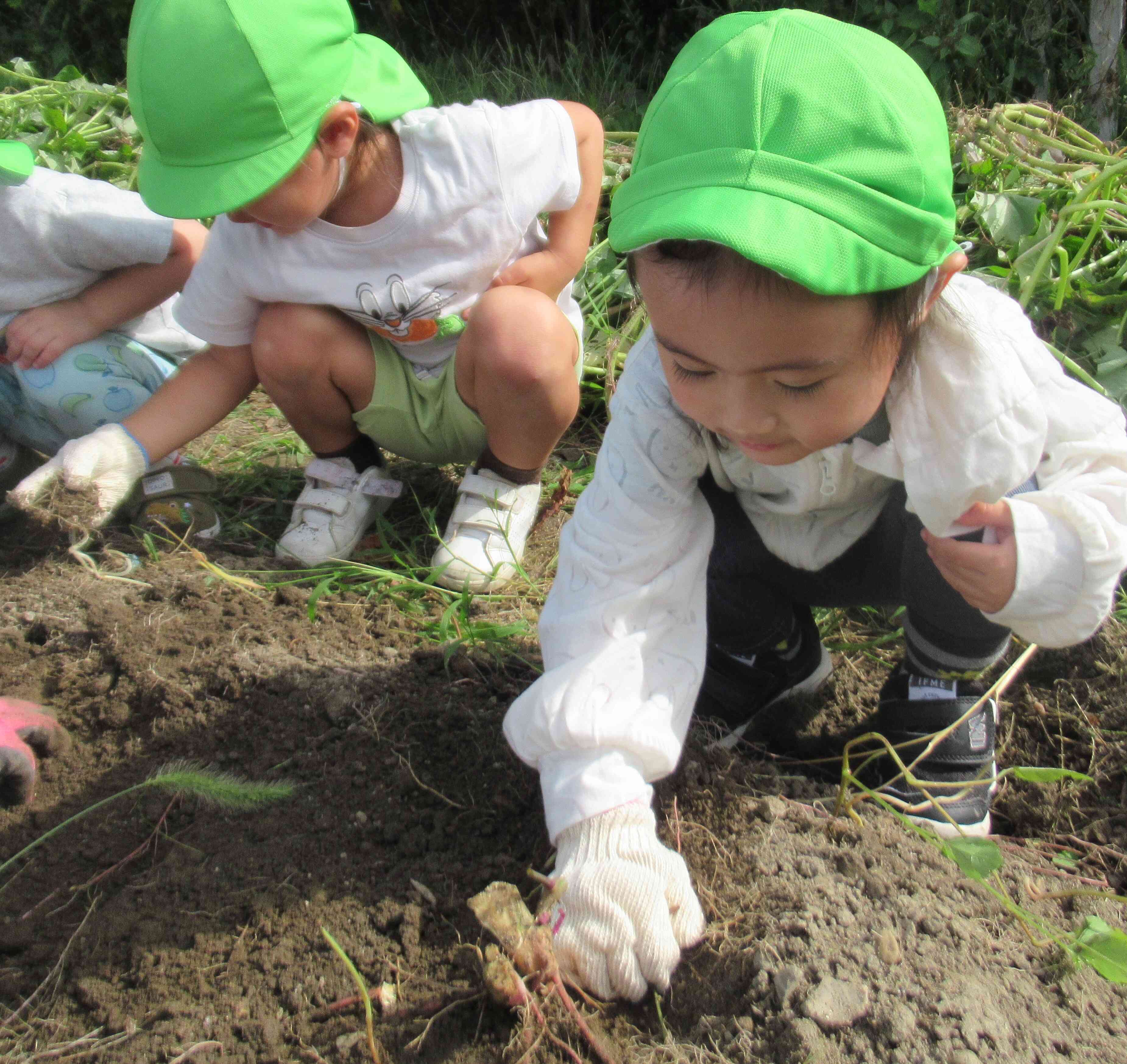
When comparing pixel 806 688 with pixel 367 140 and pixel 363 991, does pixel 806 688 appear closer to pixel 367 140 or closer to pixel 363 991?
pixel 363 991

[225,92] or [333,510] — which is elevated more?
[225,92]

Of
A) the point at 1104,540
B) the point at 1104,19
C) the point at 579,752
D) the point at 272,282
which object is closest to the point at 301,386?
the point at 272,282

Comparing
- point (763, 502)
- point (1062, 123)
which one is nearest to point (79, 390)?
point (763, 502)

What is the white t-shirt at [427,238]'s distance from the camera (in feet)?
6.04

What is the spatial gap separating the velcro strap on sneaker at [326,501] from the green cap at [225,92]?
2.04 ft

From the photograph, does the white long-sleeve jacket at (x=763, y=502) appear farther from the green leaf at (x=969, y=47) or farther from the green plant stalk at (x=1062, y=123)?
the green leaf at (x=969, y=47)

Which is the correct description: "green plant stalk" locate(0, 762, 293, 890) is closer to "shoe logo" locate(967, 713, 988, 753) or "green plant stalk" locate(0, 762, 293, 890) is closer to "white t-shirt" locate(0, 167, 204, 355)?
"shoe logo" locate(967, 713, 988, 753)

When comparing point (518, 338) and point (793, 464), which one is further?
point (518, 338)

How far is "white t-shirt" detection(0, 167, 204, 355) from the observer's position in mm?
2055

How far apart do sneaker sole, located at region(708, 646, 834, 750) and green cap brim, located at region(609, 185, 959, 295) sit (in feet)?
2.78

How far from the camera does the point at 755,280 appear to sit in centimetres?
90

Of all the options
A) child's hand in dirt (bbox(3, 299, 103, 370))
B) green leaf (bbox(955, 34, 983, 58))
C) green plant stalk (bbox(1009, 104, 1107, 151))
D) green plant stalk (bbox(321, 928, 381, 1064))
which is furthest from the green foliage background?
green plant stalk (bbox(321, 928, 381, 1064))

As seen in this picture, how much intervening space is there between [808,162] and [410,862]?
0.90 meters

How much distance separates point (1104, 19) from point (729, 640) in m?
2.77
